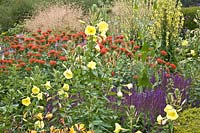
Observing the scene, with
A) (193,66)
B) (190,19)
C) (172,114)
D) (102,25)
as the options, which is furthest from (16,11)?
(172,114)

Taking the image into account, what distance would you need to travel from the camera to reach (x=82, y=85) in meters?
3.55

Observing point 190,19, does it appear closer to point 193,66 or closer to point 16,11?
point 16,11

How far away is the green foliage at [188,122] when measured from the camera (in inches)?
117

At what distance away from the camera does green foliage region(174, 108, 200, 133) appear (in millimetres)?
2975

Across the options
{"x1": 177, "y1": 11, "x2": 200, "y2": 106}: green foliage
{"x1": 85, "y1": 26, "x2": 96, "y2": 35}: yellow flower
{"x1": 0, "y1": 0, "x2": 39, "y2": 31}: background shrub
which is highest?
{"x1": 85, "y1": 26, "x2": 96, "y2": 35}: yellow flower

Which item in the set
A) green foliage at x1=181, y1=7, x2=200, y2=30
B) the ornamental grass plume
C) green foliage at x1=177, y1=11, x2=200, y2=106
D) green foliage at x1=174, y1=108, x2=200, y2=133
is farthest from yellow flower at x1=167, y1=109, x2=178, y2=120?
green foliage at x1=181, y1=7, x2=200, y2=30

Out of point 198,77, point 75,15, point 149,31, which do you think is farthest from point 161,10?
point 75,15

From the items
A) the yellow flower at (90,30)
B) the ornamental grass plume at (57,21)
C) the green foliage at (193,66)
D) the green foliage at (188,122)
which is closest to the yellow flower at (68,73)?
the yellow flower at (90,30)

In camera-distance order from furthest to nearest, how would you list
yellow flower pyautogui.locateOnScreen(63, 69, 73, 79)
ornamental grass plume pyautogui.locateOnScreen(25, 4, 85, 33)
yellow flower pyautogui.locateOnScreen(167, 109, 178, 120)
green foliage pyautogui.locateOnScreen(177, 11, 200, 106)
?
ornamental grass plume pyautogui.locateOnScreen(25, 4, 85, 33) → green foliage pyautogui.locateOnScreen(177, 11, 200, 106) → yellow flower pyautogui.locateOnScreen(63, 69, 73, 79) → yellow flower pyautogui.locateOnScreen(167, 109, 178, 120)

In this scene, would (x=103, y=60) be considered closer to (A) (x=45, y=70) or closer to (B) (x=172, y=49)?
(A) (x=45, y=70)

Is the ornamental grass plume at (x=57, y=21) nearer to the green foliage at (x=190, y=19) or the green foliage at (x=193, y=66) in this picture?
the green foliage at (x=190, y=19)

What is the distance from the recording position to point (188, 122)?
123 inches

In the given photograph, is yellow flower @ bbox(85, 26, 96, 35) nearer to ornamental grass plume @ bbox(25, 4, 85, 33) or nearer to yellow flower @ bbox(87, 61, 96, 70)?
yellow flower @ bbox(87, 61, 96, 70)

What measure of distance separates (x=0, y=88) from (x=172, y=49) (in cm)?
274
